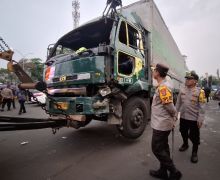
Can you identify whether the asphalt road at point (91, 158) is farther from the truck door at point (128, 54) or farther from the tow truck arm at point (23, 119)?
the truck door at point (128, 54)

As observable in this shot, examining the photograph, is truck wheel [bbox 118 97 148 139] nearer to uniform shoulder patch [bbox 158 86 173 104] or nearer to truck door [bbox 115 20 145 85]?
truck door [bbox 115 20 145 85]

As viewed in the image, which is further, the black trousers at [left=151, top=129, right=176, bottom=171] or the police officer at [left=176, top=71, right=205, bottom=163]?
the police officer at [left=176, top=71, right=205, bottom=163]

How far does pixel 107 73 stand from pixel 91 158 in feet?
5.34

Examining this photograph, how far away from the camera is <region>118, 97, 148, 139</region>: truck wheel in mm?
4051

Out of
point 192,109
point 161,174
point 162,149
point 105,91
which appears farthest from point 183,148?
point 105,91

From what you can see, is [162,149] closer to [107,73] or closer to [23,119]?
[107,73]

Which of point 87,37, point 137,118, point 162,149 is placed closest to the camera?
point 162,149

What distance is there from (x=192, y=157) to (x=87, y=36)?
3.52m

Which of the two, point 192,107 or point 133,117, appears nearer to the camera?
point 192,107

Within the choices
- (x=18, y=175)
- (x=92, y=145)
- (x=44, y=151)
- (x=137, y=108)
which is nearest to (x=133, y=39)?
(x=137, y=108)

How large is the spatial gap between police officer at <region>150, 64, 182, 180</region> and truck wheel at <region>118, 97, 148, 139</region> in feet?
4.37

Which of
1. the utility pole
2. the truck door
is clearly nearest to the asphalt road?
the truck door

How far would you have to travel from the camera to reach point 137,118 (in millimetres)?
4352

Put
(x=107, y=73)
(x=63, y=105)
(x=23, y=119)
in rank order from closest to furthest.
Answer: (x=23, y=119), (x=107, y=73), (x=63, y=105)
